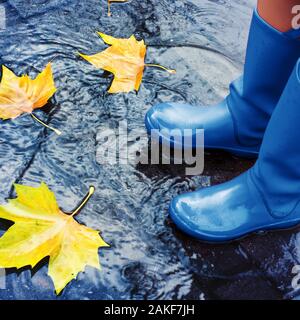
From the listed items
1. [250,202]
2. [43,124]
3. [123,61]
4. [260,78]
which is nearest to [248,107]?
[260,78]

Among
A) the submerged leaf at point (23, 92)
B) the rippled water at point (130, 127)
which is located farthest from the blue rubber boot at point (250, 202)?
the submerged leaf at point (23, 92)

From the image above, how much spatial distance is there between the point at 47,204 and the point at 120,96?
19.4 inches

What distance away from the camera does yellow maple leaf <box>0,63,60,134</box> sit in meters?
1.42

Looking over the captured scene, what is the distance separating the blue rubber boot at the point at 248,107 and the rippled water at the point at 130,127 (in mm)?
69

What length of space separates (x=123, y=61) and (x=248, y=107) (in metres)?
0.50

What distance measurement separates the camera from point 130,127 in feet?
4.76

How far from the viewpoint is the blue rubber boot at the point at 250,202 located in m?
1.12

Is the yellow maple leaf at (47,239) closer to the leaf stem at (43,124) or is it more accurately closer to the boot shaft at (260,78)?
the leaf stem at (43,124)

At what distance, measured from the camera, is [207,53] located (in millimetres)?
1723

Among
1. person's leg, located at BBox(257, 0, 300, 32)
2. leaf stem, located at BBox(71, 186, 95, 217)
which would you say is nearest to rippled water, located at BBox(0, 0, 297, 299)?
leaf stem, located at BBox(71, 186, 95, 217)

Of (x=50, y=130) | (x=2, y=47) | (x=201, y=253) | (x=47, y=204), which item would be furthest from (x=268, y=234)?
(x=2, y=47)

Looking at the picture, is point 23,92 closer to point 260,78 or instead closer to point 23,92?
point 23,92

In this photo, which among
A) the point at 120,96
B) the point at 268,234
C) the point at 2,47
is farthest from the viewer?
the point at 2,47

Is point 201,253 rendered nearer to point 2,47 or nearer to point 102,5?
point 2,47
